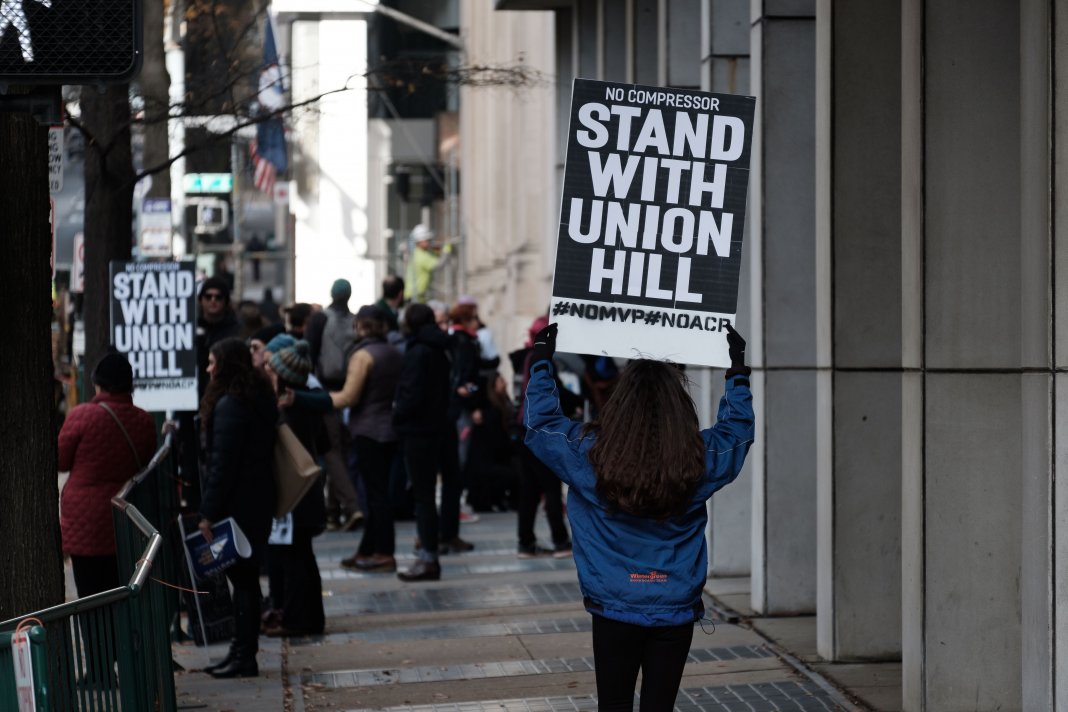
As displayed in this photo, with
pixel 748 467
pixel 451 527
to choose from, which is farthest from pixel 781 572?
pixel 451 527

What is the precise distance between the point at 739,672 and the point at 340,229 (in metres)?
48.3

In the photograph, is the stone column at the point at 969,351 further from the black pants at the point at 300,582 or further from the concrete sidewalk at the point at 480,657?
the black pants at the point at 300,582

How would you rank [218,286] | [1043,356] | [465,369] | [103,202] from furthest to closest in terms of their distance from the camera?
1. [465,369]
2. [218,286]
3. [103,202]
4. [1043,356]

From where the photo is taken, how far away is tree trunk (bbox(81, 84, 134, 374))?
12.1 m

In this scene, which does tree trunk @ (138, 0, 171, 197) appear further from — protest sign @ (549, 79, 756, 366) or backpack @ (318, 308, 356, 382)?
protest sign @ (549, 79, 756, 366)

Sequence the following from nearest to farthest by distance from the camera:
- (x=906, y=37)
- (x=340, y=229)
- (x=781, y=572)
Answer: (x=906, y=37), (x=781, y=572), (x=340, y=229)

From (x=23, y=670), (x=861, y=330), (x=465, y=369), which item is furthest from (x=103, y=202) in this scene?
(x=23, y=670)

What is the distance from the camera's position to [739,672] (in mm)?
8945

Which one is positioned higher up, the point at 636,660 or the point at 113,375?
the point at 113,375

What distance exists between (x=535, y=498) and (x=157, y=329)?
3279 mm

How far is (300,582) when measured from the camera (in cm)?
1030

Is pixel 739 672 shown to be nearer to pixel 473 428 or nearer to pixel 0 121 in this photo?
pixel 0 121

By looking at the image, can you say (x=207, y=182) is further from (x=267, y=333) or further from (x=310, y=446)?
(x=310, y=446)

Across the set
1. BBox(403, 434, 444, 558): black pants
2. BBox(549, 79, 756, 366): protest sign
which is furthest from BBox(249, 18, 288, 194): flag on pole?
BBox(549, 79, 756, 366): protest sign
